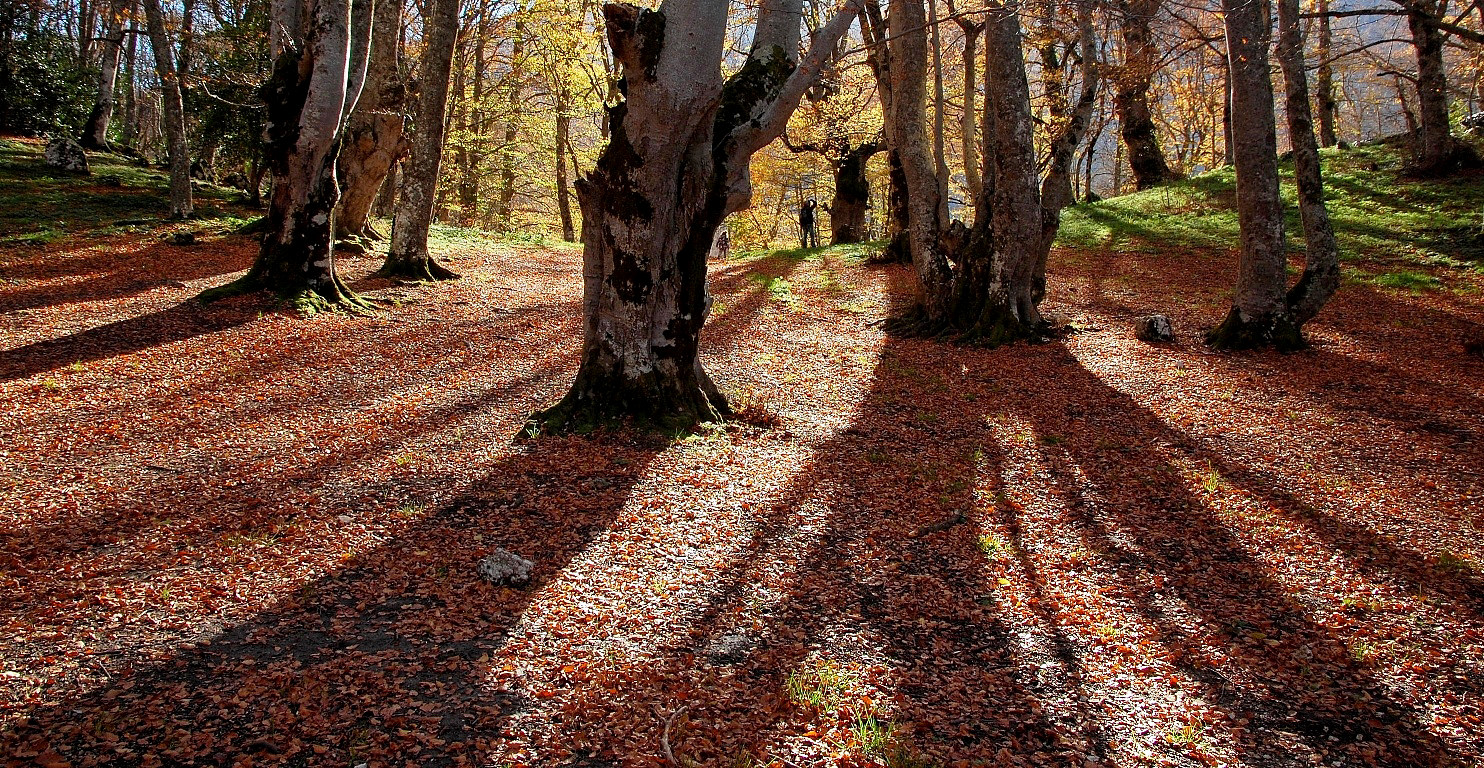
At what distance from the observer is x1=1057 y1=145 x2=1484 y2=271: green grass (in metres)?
13.2

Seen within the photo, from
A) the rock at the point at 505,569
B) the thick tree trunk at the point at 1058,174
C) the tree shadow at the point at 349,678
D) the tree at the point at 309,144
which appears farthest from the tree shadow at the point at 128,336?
the thick tree trunk at the point at 1058,174

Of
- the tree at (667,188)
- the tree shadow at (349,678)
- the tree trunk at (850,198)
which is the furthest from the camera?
the tree trunk at (850,198)

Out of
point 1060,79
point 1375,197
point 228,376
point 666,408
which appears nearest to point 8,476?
point 228,376

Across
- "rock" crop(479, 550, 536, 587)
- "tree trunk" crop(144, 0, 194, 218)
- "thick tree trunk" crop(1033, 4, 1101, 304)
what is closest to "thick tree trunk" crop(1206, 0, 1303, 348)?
"thick tree trunk" crop(1033, 4, 1101, 304)

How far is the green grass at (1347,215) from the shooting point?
43.4ft

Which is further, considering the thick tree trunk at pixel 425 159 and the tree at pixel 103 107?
the tree at pixel 103 107

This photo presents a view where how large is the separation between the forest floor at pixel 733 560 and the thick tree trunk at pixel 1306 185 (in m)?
0.75

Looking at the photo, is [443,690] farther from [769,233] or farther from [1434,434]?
[769,233]

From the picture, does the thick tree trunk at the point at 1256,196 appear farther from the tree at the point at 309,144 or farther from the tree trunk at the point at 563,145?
the tree trunk at the point at 563,145

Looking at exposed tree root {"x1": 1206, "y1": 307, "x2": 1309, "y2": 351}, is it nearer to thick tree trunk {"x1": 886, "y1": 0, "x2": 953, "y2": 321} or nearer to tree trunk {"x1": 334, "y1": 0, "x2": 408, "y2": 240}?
thick tree trunk {"x1": 886, "y1": 0, "x2": 953, "y2": 321}

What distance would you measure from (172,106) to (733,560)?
1280 centimetres

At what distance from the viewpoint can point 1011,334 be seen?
383 inches

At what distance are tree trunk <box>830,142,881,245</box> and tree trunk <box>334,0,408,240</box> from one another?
10386 millimetres

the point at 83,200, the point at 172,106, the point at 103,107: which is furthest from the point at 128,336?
the point at 103,107
